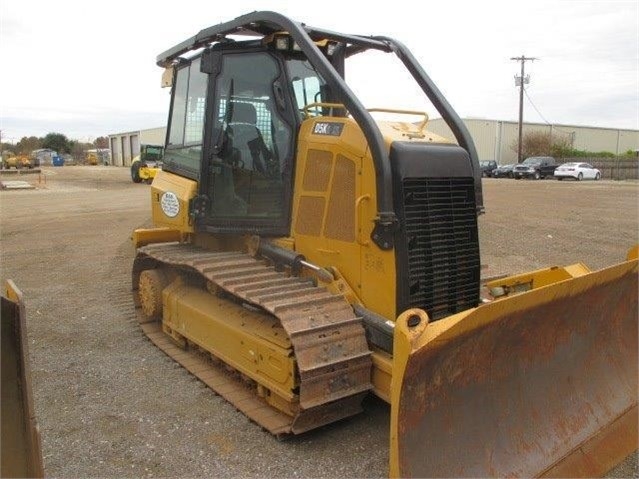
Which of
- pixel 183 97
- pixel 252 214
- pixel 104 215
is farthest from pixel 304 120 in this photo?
pixel 104 215

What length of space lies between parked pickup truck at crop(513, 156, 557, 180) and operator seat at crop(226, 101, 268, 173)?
36226 millimetres

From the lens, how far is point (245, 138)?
4.79m

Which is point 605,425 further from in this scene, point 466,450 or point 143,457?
point 143,457

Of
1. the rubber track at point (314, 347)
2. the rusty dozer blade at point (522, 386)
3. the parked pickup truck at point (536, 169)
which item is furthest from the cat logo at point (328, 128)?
the parked pickup truck at point (536, 169)

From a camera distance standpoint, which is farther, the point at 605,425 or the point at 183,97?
the point at 183,97

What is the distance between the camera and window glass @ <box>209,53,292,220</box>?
15.0 feet

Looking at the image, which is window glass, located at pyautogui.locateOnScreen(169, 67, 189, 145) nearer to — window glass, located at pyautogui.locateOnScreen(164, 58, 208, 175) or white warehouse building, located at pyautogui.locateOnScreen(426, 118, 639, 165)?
window glass, located at pyautogui.locateOnScreen(164, 58, 208, 175)

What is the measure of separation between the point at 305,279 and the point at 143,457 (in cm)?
161

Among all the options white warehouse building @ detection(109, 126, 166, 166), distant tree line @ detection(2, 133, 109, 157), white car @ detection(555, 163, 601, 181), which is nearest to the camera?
white car @ detection(555, 163, 601, 181)

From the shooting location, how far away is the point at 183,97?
5508mm

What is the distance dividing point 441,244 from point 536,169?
121 ft

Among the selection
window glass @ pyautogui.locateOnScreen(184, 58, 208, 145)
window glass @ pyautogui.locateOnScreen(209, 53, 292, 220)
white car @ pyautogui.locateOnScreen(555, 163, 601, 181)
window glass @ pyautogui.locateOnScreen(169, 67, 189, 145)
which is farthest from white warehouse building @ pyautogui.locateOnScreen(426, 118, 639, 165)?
window glass @ pyautogui.locateOnScreen(209, 53, 292, 220)

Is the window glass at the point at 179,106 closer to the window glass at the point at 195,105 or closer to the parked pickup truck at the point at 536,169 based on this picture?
the window glass at the point at 195,105

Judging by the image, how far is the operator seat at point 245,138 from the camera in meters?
4.70
